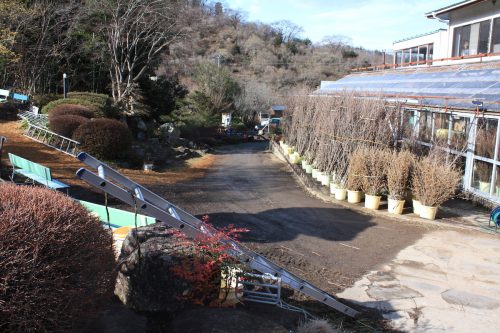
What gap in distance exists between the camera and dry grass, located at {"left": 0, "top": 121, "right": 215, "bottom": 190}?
1305cm

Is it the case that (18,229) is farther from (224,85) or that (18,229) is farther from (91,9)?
(224,85)

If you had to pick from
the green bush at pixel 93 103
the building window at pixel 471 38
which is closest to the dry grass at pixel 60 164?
the green bush at pixel 93 103

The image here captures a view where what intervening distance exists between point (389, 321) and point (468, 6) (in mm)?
15521

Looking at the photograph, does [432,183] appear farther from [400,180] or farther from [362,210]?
[362,210]

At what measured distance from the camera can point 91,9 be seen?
24.1 metres

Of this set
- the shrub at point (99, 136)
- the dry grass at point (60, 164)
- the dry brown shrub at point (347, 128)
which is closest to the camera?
the dry grass at point (60, 164)

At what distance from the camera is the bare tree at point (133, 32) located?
2338cm

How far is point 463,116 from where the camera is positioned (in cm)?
1241

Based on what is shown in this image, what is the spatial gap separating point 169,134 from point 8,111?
304 inches

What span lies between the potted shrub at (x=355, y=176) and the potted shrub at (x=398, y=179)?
772 millimetres

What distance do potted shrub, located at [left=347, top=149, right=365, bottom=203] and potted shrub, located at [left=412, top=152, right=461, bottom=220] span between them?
1379 millimetres

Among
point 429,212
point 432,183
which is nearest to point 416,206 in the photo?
point 429,212

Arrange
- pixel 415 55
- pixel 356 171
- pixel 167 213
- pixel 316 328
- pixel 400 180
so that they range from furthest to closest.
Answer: pixel 415 55 < pixel 356 171 < pixel 400 180 < pixel 316 328 < pixel 167 213

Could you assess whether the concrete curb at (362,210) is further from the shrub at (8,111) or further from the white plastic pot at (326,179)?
the shrub at (8,111)
